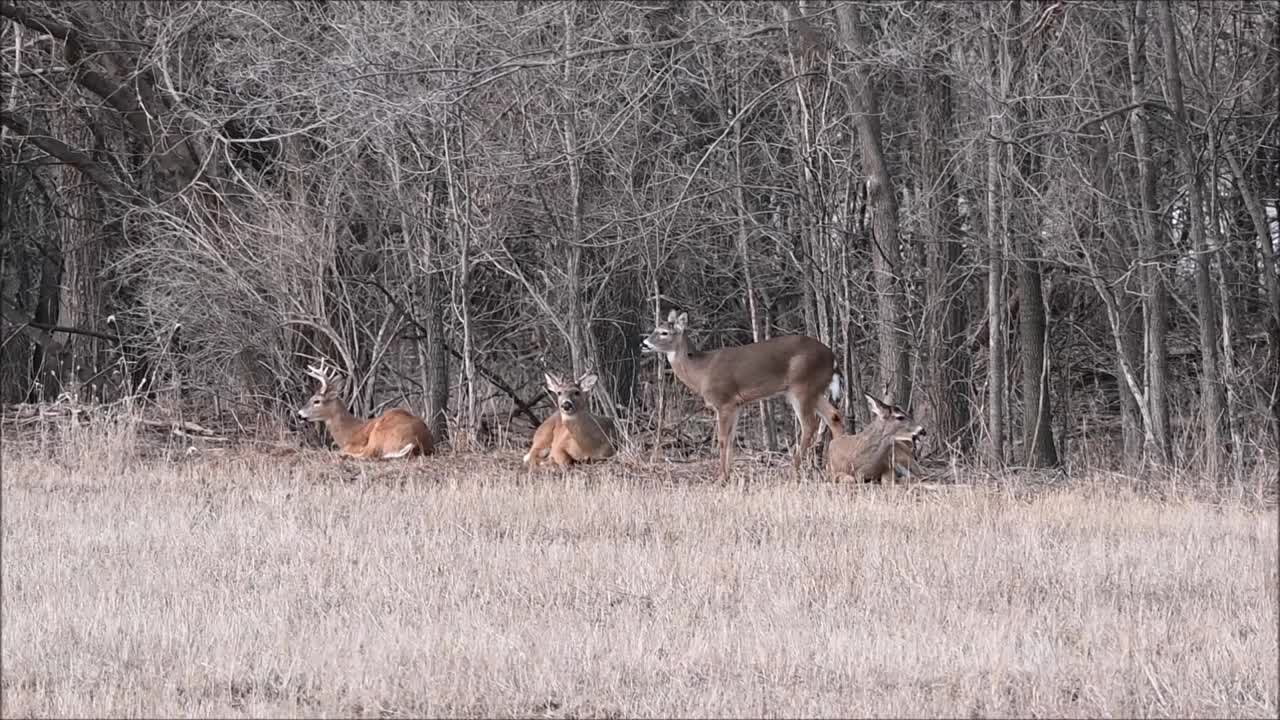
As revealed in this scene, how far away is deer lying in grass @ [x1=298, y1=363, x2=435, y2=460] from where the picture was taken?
586 inches

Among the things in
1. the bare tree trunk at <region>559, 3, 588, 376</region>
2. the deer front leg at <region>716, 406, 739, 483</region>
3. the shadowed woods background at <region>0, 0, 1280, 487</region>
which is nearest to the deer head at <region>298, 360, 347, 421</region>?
the shadowed woods background at <region>0, 0, 1280, 487</region>

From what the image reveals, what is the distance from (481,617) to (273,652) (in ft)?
3.66

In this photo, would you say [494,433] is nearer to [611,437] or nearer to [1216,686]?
[611,437]

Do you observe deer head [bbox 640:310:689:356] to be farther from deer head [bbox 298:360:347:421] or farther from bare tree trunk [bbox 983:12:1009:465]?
deer head [bbox 298:360:347:421]

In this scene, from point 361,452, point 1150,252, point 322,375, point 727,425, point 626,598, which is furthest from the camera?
point 322,375

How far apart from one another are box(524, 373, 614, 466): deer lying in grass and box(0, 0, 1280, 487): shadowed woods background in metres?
0.99

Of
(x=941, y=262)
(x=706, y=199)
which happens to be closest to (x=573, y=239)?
(x=706, y=199)

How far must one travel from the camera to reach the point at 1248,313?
17.2 meters

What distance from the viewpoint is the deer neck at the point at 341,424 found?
1602cm

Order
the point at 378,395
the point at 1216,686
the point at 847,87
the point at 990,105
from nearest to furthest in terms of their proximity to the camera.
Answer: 1. the point at 1216,686
2. the point at 990,105
3. the point at 847,87
4. the point at 378,395

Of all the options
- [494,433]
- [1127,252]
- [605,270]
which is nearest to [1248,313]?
[1127,252]

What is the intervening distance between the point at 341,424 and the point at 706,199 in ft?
12.9

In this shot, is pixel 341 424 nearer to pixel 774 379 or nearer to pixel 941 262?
pixel 774 379

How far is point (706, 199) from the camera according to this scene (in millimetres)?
16047
